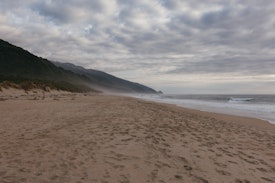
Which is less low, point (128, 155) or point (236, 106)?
point (236, 106)

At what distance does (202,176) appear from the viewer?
16.5 feet

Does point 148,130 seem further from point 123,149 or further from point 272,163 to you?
point 272,163

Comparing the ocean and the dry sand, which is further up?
the ocean

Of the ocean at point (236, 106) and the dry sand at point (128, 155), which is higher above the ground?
the ocean at point (236, 106)

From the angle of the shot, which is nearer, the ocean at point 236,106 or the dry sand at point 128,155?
the dry sand at point 128,155

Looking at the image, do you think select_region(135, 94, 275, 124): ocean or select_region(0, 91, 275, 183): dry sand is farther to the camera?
select_region(135, 94, 275, 124): ocean

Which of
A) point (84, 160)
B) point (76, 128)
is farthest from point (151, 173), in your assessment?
point (76, 128)

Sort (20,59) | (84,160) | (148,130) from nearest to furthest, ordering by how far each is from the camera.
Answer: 1. (84,160)
2. (148,130)
3. (20,59)

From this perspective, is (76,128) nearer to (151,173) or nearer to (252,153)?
(151,173)

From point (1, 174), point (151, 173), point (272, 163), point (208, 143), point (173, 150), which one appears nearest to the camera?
point (1, 174)

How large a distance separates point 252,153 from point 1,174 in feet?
18.7

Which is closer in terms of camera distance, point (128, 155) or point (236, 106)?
point (128, 155)

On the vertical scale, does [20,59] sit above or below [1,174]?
above

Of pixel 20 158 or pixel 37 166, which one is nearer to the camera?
pixel 37 166
